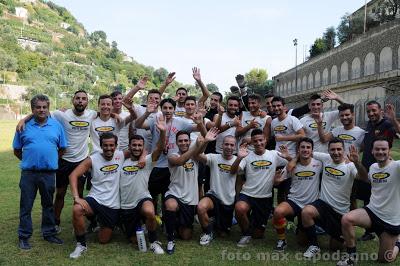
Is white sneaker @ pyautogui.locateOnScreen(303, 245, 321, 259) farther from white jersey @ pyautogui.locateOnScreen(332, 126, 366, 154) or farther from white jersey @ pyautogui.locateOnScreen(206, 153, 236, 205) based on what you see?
white jersey @ pyautogui.locateOnScreen(332, 126, 366, 154)

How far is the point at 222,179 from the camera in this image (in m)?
6.16

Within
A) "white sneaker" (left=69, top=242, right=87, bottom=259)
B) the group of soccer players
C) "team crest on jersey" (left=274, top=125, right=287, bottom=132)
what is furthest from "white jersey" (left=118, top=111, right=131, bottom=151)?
"team crest on jersey" (left=274, top=125, right=287, bottom=132)

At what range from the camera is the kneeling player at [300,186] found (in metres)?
5.64

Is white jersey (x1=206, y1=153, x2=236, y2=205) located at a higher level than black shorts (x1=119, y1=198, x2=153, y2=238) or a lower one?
higher

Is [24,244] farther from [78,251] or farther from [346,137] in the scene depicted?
[346,137]

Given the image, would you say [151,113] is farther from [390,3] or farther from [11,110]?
[11,110]

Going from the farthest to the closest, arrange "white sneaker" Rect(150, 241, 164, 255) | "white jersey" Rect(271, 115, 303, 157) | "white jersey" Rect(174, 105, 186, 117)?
"white jersey" Rect(174, 105, 186, 117)
"white jersey" Rect(271, 115, 303, 157)
"white sneaker" Rect(150, 241, 164, 255)

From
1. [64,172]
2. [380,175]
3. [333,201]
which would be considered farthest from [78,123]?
[380,175]

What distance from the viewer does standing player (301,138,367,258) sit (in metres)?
5.41

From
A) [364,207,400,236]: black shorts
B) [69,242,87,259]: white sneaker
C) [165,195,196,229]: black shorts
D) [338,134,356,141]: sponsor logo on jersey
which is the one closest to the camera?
[364,207,400,236]: black shorts

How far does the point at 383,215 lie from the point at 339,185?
692 millimetres

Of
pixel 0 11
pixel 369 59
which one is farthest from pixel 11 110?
pixel 0 11

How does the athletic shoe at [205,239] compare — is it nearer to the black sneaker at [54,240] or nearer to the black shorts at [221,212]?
the black shorts at [221,212]

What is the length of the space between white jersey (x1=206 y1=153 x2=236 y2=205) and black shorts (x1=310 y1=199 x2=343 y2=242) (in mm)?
1299
